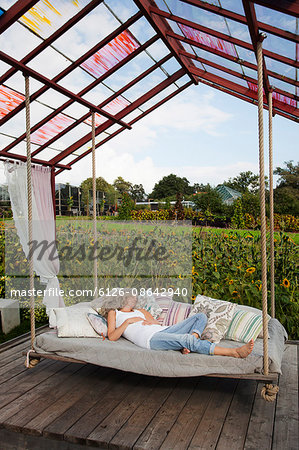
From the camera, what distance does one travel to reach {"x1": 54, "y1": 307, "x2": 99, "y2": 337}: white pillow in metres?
3.14

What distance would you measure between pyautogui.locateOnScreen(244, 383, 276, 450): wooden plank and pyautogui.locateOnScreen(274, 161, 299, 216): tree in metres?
12.5

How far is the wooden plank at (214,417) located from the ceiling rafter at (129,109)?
3620mm

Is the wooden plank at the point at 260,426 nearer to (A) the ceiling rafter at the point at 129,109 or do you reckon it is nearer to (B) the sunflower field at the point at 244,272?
(B) the sunflower field at the point at 244,272

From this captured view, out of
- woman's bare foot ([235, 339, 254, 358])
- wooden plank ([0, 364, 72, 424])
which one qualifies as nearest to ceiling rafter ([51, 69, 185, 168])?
wooden plank ([0, 364, 72, 424])

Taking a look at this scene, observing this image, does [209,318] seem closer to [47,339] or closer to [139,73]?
[47,339]

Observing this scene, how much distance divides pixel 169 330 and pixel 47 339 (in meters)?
0.95

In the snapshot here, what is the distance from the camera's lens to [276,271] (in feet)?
14.3

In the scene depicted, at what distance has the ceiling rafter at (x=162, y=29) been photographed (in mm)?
3520

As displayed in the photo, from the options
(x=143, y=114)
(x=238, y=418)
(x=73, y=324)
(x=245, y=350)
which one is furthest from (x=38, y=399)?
(x=143, y=114)

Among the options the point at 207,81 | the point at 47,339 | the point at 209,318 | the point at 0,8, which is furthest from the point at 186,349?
the point at 207,81

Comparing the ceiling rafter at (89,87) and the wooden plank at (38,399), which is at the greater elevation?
the ceiling rafter at (89,87)

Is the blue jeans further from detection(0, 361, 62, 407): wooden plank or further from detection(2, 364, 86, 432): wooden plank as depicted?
detection(0, 361, 62, 407): wooden plank

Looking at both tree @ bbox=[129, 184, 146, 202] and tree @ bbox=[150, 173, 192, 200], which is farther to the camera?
tree @ bbox=[129, 184, 146, 202]

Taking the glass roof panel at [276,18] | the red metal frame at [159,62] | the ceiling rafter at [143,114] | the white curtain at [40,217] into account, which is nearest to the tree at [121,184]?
the ceiling rafter at [143,114]
